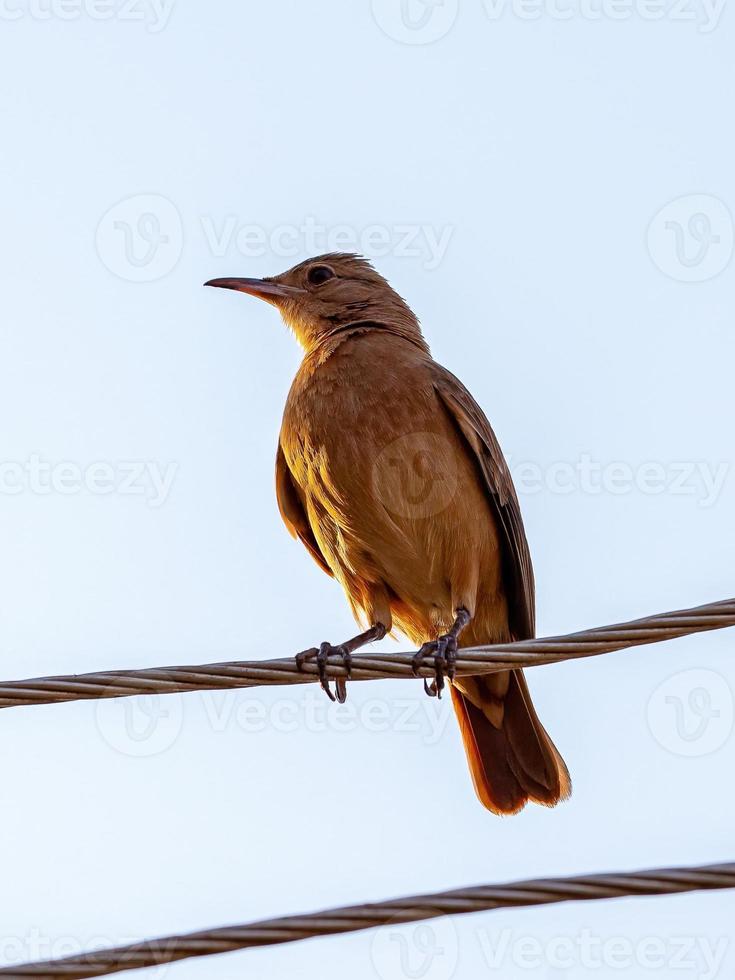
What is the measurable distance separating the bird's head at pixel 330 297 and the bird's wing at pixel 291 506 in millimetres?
774

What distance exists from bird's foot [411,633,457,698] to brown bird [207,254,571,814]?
18 centimetres

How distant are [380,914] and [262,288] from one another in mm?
5038

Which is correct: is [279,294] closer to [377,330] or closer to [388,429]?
[377,330]

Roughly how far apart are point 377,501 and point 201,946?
10.1 ft

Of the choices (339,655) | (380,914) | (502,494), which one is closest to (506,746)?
(502,494)

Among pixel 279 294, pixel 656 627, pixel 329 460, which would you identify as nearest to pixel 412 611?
pixel 329 460

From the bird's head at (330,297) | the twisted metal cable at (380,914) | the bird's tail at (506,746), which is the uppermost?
the bird's head at (330,297)

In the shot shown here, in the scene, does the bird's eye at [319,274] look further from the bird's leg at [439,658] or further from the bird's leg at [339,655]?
the bird's leg at [439,658]

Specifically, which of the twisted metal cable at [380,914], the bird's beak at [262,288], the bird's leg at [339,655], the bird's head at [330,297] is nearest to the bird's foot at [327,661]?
the bird's leg at [339,655]

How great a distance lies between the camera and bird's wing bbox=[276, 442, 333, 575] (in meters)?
6.60

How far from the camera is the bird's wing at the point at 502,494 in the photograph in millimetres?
6273

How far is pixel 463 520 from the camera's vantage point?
613 cm

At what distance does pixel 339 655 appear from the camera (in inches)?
182

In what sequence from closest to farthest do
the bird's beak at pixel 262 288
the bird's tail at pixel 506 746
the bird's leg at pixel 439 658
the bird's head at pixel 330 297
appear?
the bird's leg at pixel 439 658
the bird's tail at pixel 506 746
the bird's head at pixel 330 297
the bird's beak at pixel 262 288
